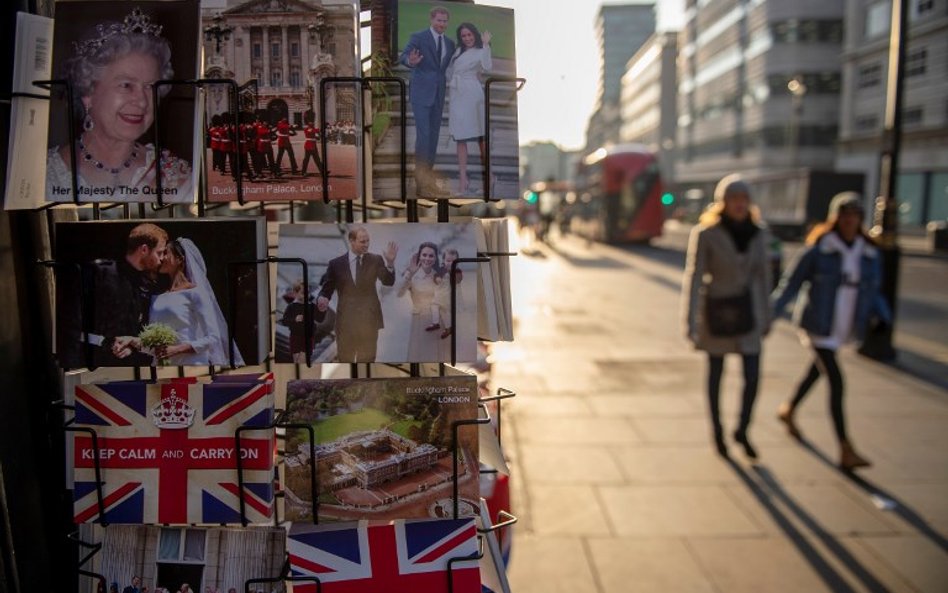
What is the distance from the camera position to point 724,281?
15.9 ft

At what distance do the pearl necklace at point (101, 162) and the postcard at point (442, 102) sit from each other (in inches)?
16.6

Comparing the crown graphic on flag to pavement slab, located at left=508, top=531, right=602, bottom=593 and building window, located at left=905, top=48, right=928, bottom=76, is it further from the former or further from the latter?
building window, located at left=905, top=48, right=928, bottom=76

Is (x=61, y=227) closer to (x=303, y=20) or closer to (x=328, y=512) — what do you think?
(x=303, y=20)

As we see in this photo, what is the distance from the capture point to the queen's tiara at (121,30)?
1249 millimetres

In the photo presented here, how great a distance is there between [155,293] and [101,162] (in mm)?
250

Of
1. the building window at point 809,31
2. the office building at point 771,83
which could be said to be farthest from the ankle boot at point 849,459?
the building window at point 809,31

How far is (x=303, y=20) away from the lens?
4.22 feet

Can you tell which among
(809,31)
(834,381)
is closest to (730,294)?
(834,381)

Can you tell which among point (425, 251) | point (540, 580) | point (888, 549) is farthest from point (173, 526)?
point (888, 549)

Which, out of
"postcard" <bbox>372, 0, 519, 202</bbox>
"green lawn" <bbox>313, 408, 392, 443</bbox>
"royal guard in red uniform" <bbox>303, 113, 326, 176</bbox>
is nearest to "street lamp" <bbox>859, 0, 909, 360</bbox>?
"postcard" <bbox>372, 0, 519, 202</bbox>

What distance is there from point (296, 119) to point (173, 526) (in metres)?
0.80

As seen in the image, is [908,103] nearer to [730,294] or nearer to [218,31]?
[730,294]

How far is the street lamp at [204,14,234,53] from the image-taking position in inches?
50.7

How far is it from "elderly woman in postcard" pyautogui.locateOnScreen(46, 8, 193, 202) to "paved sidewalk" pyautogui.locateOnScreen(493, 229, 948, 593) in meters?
2.61
